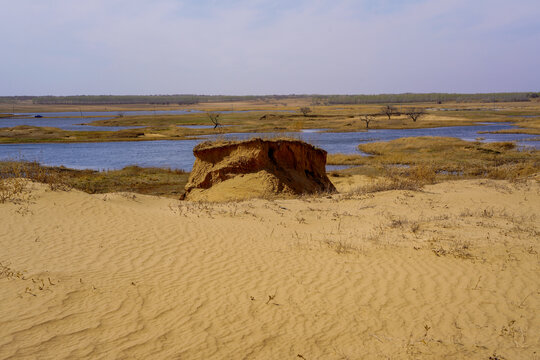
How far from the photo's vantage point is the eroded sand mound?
14.1 meters

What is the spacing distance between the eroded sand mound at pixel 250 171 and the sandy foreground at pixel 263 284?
3645 millimetres

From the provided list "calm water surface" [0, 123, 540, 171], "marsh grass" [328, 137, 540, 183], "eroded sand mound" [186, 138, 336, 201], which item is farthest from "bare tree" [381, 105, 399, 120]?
"eroded sand mound" [186, 138, 336, 201]

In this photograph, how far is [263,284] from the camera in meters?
6.09

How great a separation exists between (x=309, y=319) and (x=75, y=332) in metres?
2.64

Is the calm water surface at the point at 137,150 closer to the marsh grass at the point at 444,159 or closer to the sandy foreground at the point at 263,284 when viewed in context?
the marsh grass at the point at 444,159

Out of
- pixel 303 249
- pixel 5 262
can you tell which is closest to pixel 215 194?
pixel 303 249

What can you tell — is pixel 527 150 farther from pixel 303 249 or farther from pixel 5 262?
pixel 5 262

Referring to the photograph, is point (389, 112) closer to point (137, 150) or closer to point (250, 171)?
point (137, 150)

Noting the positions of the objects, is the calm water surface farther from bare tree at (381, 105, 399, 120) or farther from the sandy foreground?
bare tree at (381, 105, 399, 120)

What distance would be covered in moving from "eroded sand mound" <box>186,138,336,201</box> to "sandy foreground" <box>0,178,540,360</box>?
3.64 m

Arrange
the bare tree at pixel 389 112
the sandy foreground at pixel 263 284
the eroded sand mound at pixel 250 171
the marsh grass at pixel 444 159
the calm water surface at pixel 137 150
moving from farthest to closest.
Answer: the bare tree at pixel 389 112
the calm water surface at pixel 137 150
the marsh grass at pixel 444 159
the eroded sand mound at pixel 250 171
the sandy foreground at pixel 263 284

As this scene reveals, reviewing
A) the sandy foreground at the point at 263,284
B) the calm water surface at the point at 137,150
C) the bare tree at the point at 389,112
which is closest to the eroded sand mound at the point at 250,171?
the sandy foreground at the point at 263,284

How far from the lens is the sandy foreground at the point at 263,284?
14.7 ft

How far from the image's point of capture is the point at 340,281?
6137mm
